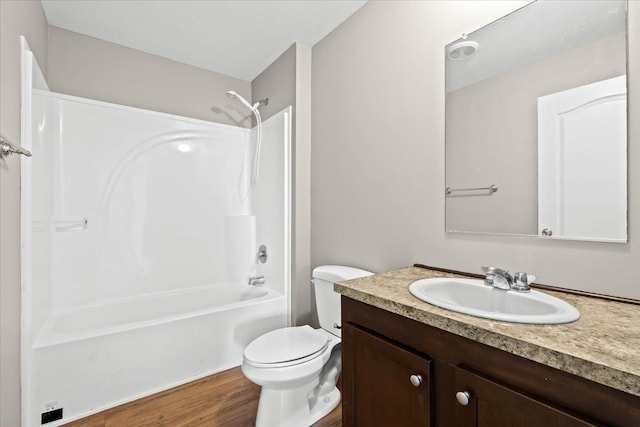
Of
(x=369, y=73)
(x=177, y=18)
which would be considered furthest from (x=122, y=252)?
(x=369, y=73)

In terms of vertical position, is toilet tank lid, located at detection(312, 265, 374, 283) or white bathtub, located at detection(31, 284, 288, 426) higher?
toilet tank lid, located at detection(312, 265, 374, 283)

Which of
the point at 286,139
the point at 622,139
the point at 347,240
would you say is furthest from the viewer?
the point at 286,139

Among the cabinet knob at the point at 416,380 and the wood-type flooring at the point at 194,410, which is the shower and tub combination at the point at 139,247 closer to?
the wood-type flooring at the point at 194,410

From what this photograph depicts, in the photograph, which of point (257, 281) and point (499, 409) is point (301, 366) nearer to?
point (499, 409)

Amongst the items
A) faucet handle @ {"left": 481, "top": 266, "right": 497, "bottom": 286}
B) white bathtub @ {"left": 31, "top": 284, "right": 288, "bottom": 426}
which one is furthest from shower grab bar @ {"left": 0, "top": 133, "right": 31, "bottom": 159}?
faucet handle @ {"left": 481, "top": 266, "right": 497, "bottom": 286}

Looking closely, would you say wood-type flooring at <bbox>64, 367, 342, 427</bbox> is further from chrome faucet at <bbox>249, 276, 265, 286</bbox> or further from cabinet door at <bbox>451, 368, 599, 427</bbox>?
cabinet door at <bbox>451, 368, 599, 427</bbox>

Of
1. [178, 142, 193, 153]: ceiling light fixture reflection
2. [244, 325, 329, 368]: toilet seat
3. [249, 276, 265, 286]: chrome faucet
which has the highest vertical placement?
[178, 142, 193, 153]: ceiling light fixture reflection

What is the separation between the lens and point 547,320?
29.4 inches

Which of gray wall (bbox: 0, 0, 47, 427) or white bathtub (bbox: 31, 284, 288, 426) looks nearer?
gray wall (bbox: 0, 0, 47, 427)

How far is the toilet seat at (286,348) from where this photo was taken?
1421 millimetres

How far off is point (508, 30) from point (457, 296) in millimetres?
1133

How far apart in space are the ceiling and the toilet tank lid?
1681 mm

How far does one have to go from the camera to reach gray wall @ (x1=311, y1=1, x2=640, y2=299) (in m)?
1.00

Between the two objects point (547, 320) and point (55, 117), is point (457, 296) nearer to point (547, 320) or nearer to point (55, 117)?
point (547, 320)
